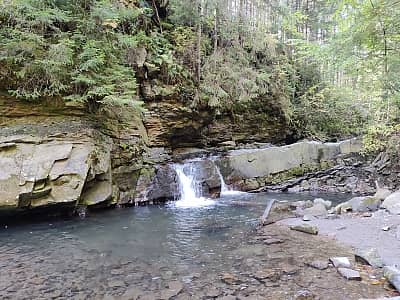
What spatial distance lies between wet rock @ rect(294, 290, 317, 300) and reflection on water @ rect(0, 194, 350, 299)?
113cm

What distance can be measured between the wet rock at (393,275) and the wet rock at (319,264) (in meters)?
0.74

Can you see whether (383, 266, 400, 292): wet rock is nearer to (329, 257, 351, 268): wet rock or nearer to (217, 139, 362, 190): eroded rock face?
(329, 257, 351, 268): wet rock

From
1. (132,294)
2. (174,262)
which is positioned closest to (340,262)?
(174,262)

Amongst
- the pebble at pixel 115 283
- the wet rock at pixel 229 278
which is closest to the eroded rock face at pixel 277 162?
the wet rock at pixel 229 278

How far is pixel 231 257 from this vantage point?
515 centimetres

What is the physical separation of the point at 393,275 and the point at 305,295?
3.55 feet

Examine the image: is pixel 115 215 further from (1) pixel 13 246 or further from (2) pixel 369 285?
(2) pixel 369 285

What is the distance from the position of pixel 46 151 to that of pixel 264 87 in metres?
9.72

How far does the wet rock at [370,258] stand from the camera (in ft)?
14.5

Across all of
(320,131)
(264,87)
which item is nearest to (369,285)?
(264,87)

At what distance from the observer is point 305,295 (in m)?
3.75

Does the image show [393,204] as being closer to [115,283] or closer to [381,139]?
[381,139]

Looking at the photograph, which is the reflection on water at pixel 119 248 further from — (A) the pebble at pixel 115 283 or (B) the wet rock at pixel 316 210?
(B) the wet rock at pixel 316 210

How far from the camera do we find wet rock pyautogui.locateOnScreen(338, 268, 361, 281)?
4063 mm
